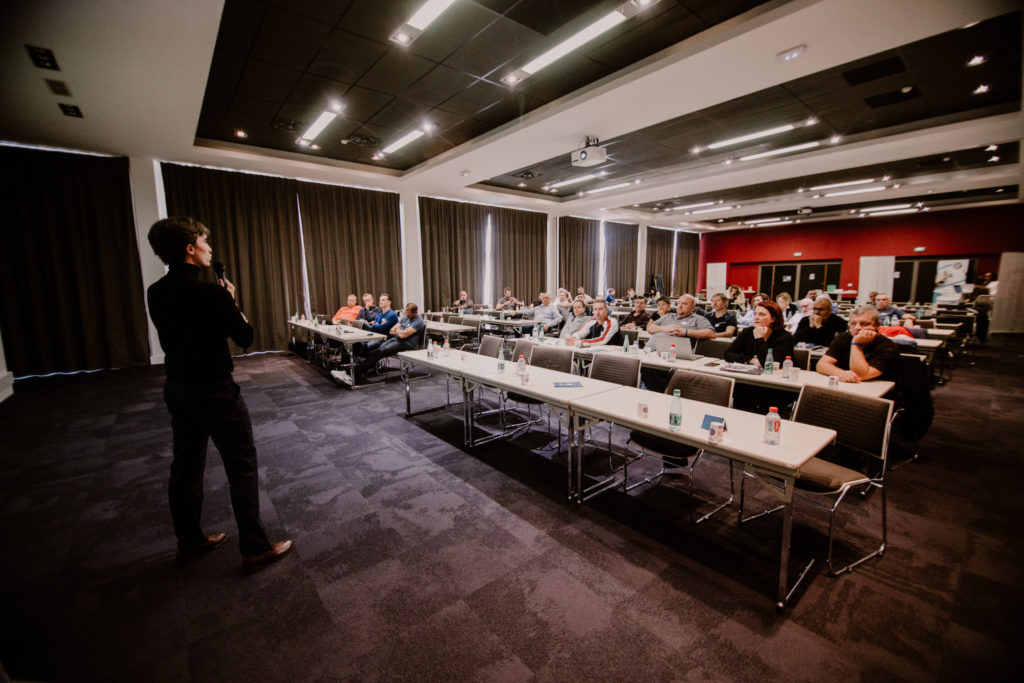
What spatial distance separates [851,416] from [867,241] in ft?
50.2

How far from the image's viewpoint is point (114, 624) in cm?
186

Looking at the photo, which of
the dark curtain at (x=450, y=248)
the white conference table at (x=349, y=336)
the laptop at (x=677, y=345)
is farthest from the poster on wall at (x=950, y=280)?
the white conference table at (x=349, y=336)

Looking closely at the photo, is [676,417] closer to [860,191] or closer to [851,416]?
[851,416]

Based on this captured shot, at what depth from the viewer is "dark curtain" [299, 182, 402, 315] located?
8398 millimetres

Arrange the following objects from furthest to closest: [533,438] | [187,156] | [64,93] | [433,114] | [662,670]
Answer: [187,156], [433,114], [64,93], [533,438], [662,670]

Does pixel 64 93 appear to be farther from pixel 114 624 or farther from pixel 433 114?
pixel 114 624

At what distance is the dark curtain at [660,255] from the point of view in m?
15.7

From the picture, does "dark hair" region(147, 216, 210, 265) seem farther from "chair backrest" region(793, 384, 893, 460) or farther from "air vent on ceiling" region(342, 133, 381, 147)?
"air vent on ceiling" region(342, 133, 381, 147)

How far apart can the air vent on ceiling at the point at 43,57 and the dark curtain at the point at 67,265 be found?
11.3 ft

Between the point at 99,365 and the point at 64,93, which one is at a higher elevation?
the point at 64,93

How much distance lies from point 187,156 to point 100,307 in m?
2.83

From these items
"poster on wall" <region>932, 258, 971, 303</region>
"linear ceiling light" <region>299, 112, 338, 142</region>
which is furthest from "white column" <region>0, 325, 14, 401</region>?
"poster on wall" <region>932, 258, 971, 303</region>

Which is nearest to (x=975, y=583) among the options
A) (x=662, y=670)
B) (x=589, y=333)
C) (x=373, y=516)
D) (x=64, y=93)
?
(x=662, y=670)

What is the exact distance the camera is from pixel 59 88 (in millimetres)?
4219
